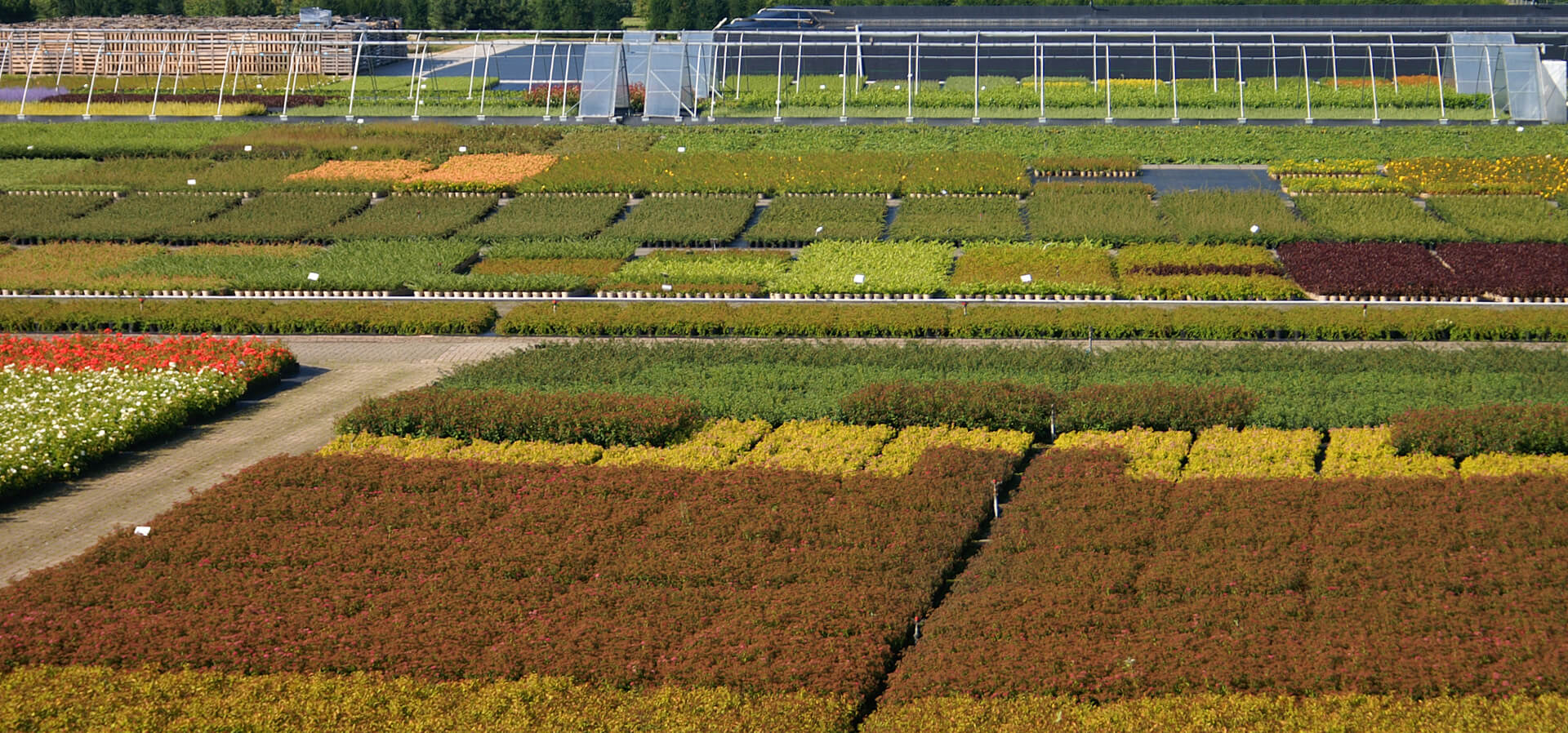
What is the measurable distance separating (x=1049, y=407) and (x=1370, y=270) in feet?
39.5

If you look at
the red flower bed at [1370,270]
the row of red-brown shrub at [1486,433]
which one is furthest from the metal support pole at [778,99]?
the row of red-brown shrub at [1486,433]

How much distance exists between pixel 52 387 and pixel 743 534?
1227 centimetres

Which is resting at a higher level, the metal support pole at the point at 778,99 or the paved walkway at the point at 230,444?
the metal support pole at the point at 778,99

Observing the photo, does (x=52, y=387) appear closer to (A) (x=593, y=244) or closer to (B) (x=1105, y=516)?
Answer: (A) (x=593, y=244)

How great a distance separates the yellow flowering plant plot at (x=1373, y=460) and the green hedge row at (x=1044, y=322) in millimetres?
6141

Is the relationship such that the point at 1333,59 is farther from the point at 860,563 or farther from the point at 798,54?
the point at 860,563

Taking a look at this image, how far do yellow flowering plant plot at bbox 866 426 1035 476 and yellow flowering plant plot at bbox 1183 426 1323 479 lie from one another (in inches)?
90.3

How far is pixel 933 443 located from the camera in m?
20.5

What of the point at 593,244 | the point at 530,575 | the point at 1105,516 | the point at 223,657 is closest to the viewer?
the point at 223,657

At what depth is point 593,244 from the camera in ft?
111

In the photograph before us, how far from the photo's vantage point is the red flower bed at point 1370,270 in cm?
2892

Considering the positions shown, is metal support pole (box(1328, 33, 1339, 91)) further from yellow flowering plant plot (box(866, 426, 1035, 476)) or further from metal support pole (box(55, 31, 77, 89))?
metal support pole (box(55, 31, 77, 89))

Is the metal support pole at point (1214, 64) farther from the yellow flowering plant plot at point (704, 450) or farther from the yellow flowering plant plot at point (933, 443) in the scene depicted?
the yellow flowering plant plot at point (704, 450)

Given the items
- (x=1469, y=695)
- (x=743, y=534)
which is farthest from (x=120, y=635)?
(x=1469, y=695)
